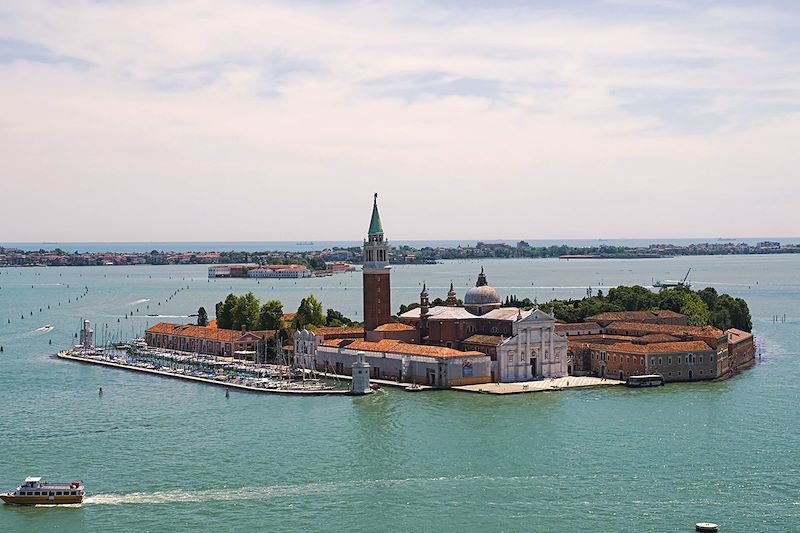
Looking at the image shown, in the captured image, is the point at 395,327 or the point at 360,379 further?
the point at 395,327

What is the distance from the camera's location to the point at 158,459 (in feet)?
93.0

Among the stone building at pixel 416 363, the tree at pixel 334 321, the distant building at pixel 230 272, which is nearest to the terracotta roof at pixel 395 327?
the stone building at pixel 416 363

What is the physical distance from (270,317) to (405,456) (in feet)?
90.5

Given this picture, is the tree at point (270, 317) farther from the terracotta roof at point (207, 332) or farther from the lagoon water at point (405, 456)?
the lagoon water at point (405, 456)

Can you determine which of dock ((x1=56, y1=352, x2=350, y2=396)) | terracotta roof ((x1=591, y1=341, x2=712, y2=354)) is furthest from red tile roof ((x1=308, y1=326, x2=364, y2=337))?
terracotta roof ((x1=591, y1=341, x2=712, y2=354))

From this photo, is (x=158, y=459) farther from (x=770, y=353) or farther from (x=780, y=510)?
(x=770, y=353)

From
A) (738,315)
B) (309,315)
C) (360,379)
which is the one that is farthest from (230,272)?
(360,379)

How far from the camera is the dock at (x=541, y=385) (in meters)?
39.8

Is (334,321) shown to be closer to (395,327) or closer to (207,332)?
(207,332)

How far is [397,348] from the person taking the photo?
4331 cm

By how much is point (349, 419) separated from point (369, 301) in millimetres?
13679

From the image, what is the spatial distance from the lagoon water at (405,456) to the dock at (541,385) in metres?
1.14

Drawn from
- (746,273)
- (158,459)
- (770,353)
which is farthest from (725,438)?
(746,273)

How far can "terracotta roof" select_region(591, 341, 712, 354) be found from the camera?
1677 inches
